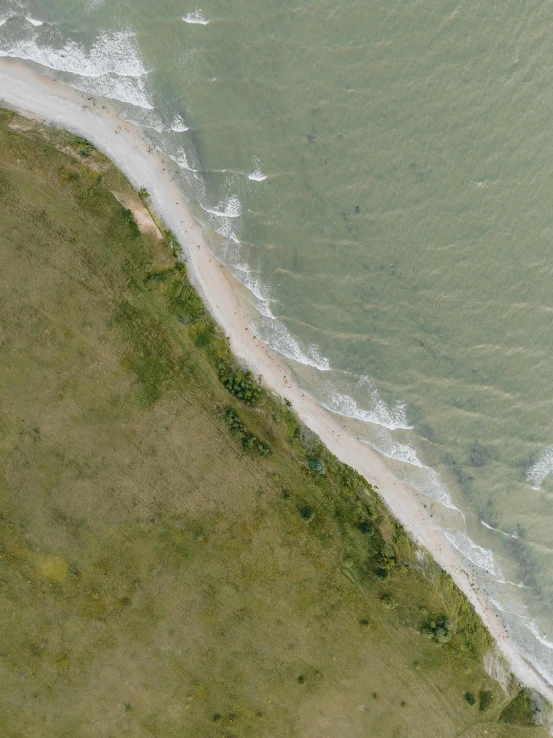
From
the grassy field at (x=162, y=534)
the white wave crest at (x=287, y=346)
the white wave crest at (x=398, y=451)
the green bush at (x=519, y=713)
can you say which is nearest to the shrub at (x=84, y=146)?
the grassy field at (x=162, y=534)

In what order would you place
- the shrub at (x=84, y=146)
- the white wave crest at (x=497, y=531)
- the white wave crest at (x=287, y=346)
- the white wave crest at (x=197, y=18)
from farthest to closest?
the white wave crest at (x=497, y=531)
the white wave crest at (x=287, y=346)
the white wave crest at (x=197, y=18)
the shrub at (x=84, y=146)

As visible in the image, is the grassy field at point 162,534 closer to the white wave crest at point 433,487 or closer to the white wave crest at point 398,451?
the white wave crest at point 398,451

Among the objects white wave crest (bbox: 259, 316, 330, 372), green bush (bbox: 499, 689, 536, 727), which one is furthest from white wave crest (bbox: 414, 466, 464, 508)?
green bush (bbox: 499, 689, 536, 727)

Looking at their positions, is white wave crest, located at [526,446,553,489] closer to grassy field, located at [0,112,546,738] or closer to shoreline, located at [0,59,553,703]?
shoreline, located at [0,59,553,703]

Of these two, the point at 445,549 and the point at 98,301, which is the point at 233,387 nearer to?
the point at 98,301

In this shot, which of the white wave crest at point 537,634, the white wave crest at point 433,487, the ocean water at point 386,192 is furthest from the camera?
the white wave crest at point 537,634

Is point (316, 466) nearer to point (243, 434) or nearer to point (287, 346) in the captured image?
point (243, 434)

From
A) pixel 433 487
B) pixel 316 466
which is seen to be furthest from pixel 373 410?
pixel 433 487
